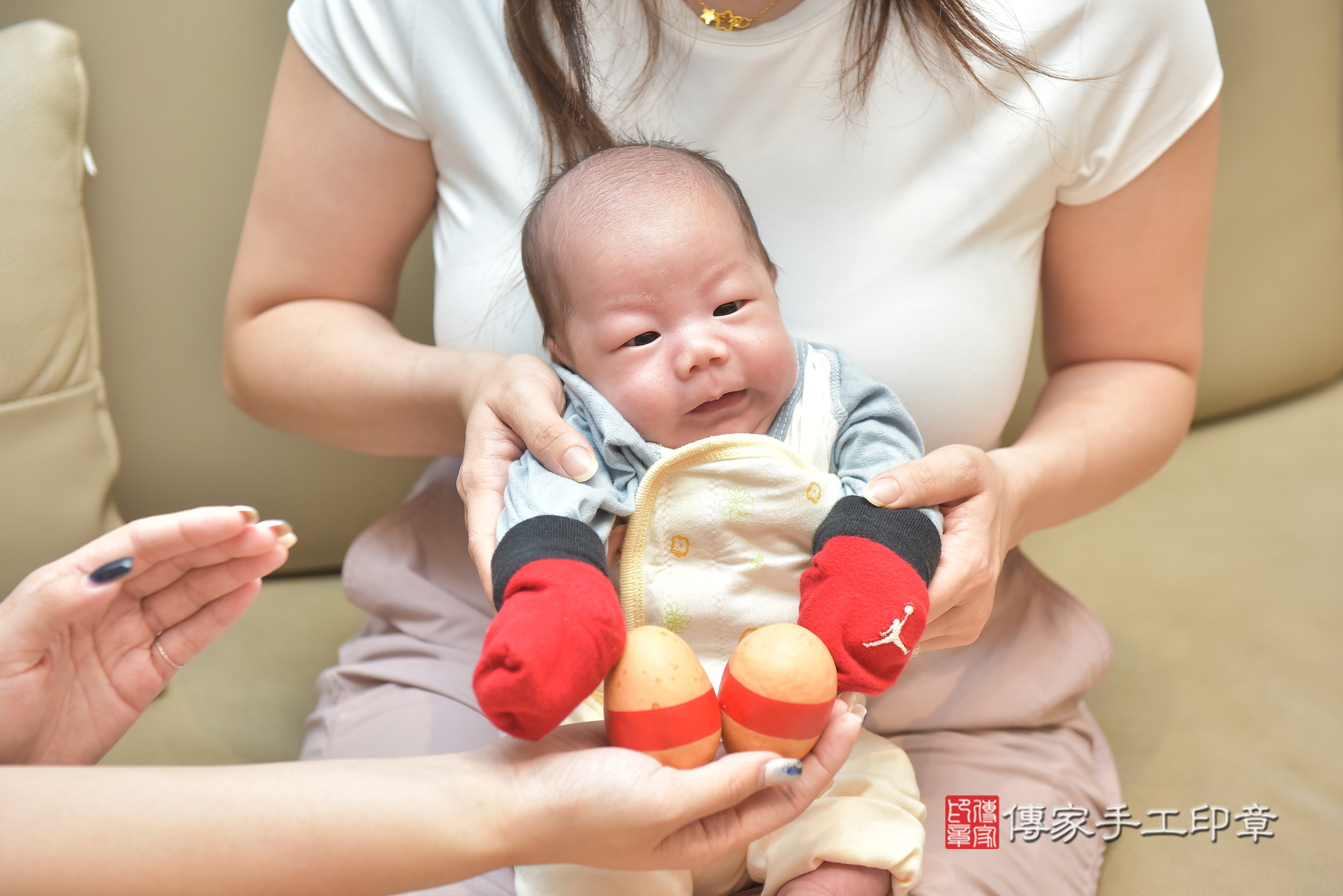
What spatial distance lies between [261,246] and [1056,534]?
3.93 feet

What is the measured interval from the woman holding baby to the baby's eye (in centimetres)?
8

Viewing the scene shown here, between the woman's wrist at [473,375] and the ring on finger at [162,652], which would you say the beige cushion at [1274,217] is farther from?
the ring on finger at [162,652]

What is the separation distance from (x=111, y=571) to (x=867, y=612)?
1.90ft

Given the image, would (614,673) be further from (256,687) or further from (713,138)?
(256,687)

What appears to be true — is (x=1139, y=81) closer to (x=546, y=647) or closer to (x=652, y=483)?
(x=652, y=483)

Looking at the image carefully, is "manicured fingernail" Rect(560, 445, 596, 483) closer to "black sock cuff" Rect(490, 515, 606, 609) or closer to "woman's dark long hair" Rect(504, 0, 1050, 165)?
"black sock cuff" Rect(490, 515, 606, 609)

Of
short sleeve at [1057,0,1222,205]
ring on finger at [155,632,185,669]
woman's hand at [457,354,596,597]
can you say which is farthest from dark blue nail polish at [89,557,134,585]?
short sleeve at [1057,0,1222,205]

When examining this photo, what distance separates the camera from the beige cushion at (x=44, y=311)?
45.8 inches

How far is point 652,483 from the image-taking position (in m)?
0.88

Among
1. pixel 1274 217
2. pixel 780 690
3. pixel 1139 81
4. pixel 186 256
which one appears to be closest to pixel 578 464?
pixel 780 690

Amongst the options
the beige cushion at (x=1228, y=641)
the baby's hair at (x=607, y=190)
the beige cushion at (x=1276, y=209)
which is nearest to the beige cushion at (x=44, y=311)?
the baby's hair at (x=607, y=190)

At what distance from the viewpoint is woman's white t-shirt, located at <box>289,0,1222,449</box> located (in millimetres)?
Result: 1000

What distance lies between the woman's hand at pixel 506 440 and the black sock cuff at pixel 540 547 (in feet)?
0.11

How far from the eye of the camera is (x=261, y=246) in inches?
44.5
